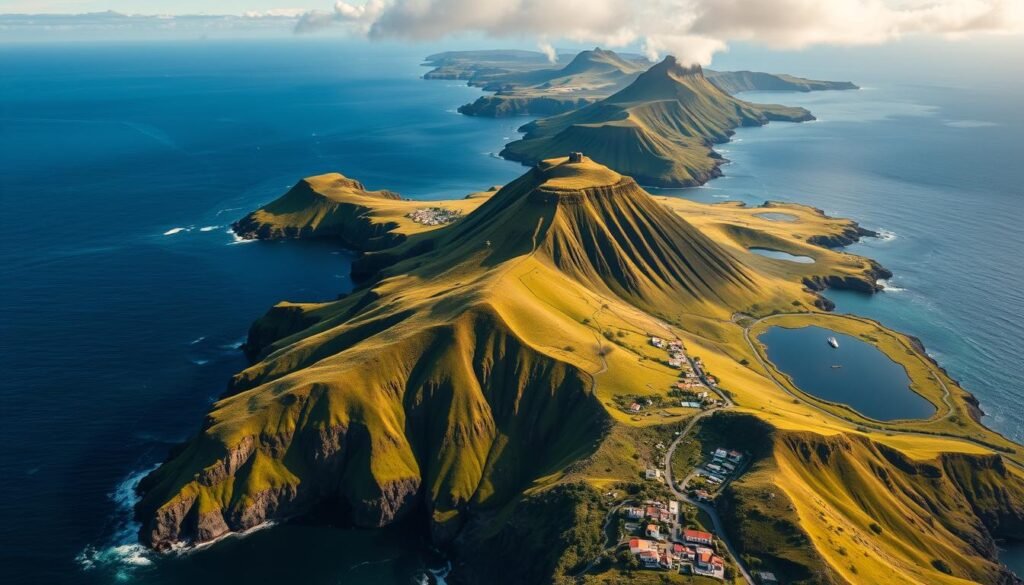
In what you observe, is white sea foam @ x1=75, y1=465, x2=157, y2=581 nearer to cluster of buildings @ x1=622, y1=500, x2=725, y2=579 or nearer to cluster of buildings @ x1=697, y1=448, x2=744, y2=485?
cluster of buildings @ x1=622, y1=500, x2=725, y2=579

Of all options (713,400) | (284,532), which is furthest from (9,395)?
(713,400)

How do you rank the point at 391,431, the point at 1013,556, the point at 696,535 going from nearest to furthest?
the point at 696,535, the point at 1013,556, the point at 391,431

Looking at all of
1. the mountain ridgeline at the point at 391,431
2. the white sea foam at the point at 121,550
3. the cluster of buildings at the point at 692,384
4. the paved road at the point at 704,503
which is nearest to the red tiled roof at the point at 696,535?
the paved road at the point at 704,503

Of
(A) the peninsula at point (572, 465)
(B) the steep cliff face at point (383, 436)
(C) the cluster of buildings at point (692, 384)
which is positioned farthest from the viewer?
(C) the cluster of buildings at point (692, 384)

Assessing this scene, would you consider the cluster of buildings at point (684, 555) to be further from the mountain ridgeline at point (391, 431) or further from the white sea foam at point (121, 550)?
the white sea foam at point (121, 550)

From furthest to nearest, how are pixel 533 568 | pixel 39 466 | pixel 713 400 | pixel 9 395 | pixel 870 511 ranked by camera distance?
pixel 9 395 < pixel 713 400 < pixel 39 466 < pixel 870 511 < pixel 533 568

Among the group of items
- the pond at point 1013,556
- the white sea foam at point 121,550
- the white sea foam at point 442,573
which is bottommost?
the pond at point 1013,556

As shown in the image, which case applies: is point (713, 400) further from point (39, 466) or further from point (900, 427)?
point (39, 466)

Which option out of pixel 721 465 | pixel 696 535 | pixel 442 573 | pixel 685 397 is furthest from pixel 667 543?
pixel 685 397

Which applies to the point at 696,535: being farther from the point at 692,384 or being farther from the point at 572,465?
the point at 692,384
